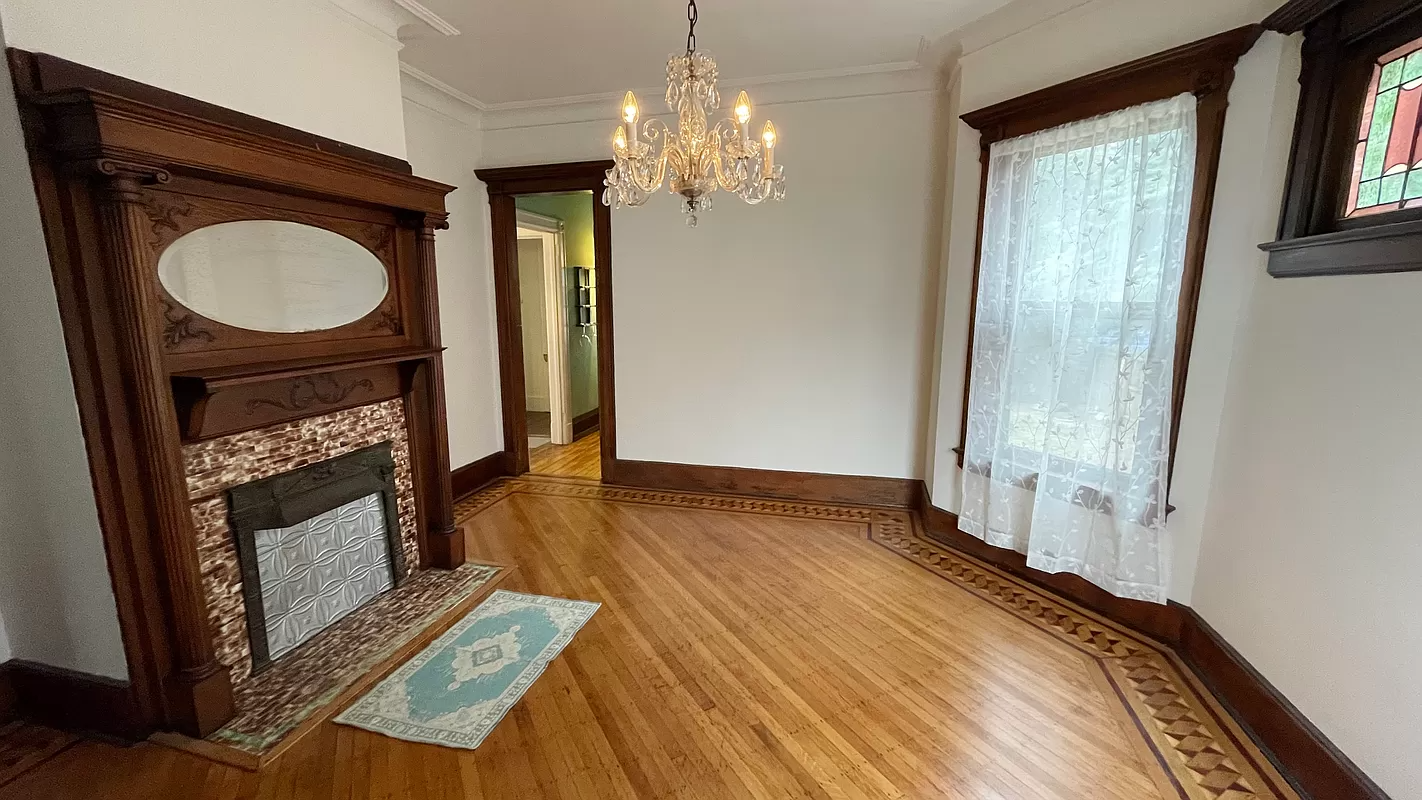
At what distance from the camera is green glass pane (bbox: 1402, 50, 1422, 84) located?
1.65 meters

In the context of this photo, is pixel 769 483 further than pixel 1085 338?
Yes

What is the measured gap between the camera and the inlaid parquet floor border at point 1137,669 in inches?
72.5

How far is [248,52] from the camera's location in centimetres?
218

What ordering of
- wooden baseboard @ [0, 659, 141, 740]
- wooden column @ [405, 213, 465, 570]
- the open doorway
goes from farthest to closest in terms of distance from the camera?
the open doorway < wooden column @ [405, 213, 465, 570] < wooden baseboard @ [0, 659, 141, 740]

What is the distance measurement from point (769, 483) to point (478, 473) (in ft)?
7.76

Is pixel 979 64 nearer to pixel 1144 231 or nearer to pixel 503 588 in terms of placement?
pixel 1144 231

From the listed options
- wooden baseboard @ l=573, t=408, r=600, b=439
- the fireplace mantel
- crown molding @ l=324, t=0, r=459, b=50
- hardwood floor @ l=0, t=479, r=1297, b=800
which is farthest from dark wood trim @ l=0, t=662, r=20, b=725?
wooden baseboard @ l=573, t=408, r=600, b=439

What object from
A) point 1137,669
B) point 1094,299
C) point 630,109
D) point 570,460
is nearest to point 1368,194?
point 1094,299

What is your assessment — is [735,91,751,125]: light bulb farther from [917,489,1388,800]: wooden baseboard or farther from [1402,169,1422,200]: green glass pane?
[917,489,1388,800]: wooden baseboard

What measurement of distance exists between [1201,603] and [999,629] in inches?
30.8

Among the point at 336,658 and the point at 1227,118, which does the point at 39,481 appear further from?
the point at 1227,118

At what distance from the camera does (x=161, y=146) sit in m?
1.75

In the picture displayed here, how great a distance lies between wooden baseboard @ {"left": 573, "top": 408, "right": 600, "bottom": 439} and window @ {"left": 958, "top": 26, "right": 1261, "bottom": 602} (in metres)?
4.42

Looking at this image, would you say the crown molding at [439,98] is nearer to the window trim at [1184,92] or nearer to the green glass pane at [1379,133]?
the window trim at [1184,92]
